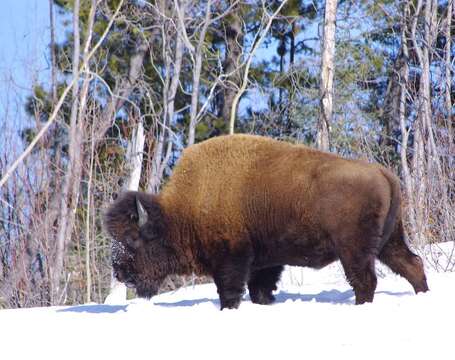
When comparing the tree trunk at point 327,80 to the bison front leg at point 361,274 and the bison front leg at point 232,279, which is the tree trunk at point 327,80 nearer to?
the bison front leg at point 232,279

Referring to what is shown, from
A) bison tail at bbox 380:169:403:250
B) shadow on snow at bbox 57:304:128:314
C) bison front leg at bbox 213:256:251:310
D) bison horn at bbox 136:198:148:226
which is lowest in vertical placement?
shadow on snow at bbox 57:304:128:314

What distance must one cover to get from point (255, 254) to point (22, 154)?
33.5ft

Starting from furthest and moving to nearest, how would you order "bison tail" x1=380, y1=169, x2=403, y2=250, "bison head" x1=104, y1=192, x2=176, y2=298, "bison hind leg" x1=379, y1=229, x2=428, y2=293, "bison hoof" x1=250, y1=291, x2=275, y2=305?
1. "bison head" x1=104, y1=192, x2=176, y2=298
2. "bison hoof" x1=250, y1=291, x2=275, y2=305
3. "bison hind leg" x1=379, y1=229, x2=428, y2=293
4. "bison tail" x1=380, y1=169, x2=403, y2=250

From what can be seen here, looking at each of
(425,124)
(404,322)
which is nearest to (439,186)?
(404,322)

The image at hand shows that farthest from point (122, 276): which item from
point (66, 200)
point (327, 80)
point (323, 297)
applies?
point (66, 200)

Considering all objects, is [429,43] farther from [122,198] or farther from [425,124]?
[122,198]

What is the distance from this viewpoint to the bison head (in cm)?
839

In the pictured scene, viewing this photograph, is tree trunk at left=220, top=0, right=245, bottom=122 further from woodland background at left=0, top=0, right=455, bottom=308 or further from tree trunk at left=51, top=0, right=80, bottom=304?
tree trunk at left=51, top=0, right=80, bottom=304

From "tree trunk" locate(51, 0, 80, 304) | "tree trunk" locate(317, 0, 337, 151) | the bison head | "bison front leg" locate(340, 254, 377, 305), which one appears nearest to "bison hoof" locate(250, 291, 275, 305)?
the bison head

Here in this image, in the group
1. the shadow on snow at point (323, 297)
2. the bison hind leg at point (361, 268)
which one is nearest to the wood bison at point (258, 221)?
the bison hind leg at point (361, 268)

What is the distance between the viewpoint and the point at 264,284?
27.7ft

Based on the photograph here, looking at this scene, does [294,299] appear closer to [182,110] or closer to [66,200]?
[66,200]

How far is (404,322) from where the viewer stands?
19.4 ft

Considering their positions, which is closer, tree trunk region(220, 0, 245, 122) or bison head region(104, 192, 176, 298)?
bison head region(104, 192, 176, 298)
